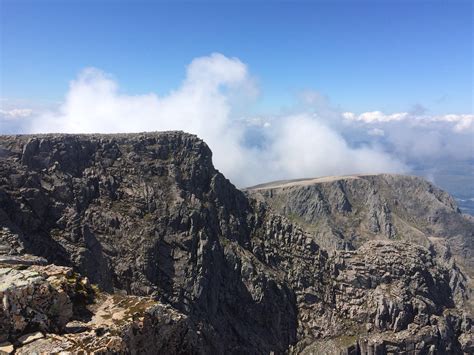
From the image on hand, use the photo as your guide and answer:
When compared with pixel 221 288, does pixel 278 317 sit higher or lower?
lower

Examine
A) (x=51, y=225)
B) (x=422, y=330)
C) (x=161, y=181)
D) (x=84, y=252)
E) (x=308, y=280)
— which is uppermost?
(x=161, y=181)

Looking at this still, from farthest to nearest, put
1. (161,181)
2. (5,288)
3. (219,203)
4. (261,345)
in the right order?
1. (219,203)
2. (161,181)
3. (261,345)
4. (5,288)

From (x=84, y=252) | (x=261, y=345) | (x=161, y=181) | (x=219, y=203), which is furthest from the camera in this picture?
(x=219, y=203)

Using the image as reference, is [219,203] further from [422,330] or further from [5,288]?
[5,288]

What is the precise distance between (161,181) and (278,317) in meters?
79.4

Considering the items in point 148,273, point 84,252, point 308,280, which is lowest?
point 308,280

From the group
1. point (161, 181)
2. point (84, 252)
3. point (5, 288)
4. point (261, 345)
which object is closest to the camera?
point (5, 288)

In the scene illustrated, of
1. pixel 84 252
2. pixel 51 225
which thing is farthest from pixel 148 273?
pixel 51 225

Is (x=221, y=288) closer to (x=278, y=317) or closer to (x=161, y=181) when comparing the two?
(x=278, y=317)

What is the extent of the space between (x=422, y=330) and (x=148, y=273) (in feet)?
386

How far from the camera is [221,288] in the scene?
17712cm

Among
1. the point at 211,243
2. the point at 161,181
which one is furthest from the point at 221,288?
the point at 161,181

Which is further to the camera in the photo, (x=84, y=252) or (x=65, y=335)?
(x=84, y=252)

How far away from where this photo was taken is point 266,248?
200 m
